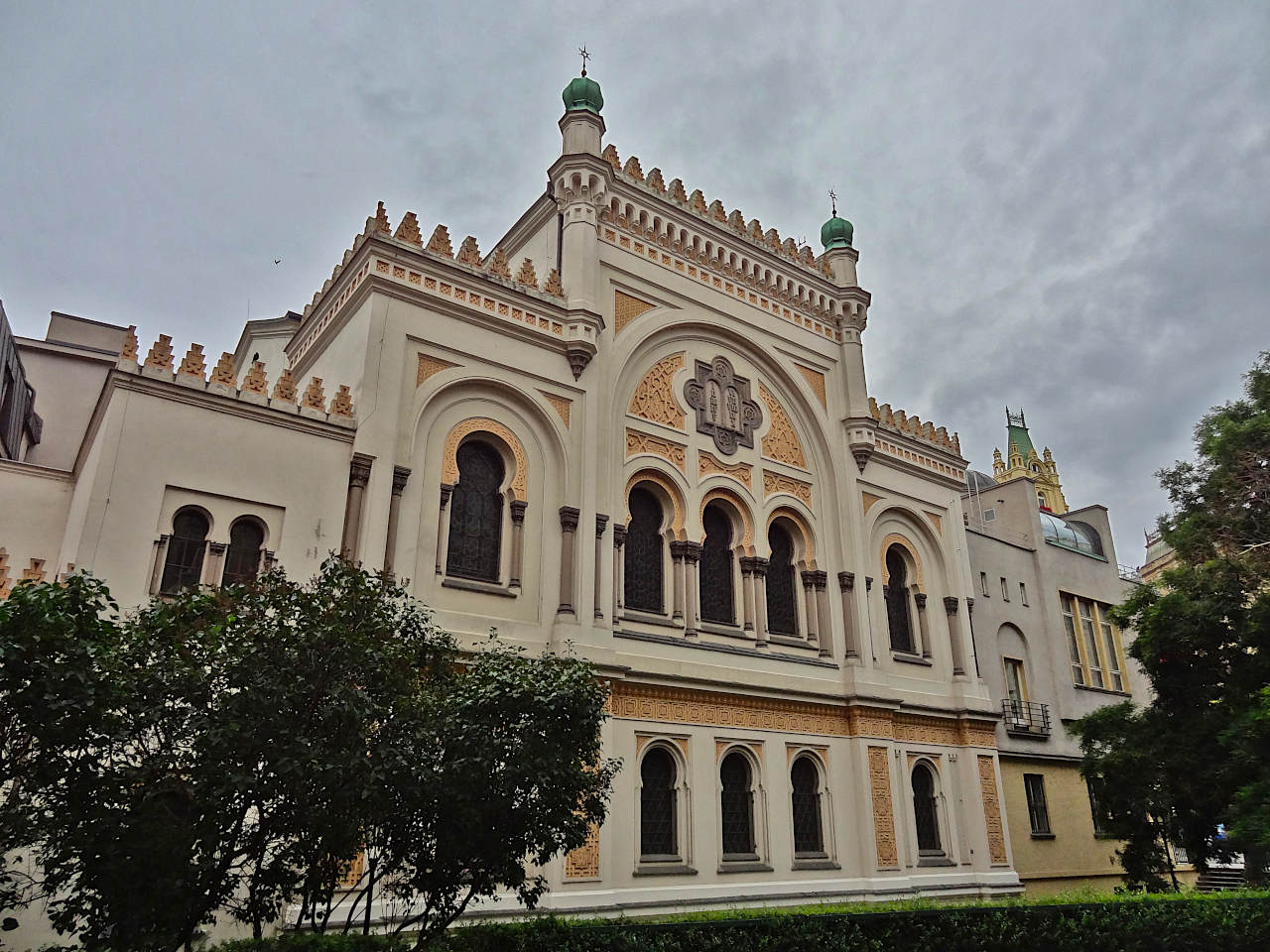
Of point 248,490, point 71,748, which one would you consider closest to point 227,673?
point 71,748

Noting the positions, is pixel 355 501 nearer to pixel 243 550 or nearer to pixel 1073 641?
pixel 243 550

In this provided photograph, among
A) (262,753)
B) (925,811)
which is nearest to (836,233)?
(925,811)

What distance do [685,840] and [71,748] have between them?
10986 millimetres

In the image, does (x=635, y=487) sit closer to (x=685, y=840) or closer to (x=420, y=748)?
(x=685, y=840)

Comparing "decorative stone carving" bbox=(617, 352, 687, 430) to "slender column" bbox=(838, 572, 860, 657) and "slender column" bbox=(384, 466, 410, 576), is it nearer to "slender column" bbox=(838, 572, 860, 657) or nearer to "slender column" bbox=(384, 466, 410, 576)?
"slender column" bbox=(838, 572, 860, 657)

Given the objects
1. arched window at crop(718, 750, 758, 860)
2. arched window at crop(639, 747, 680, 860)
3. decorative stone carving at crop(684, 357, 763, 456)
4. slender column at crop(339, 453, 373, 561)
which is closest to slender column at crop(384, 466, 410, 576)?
slender column at crop(339, 453, 373, 561)

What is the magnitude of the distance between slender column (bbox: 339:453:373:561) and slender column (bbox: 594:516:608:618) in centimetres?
417

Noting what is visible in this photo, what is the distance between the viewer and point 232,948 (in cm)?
904

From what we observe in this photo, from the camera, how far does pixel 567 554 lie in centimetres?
1605

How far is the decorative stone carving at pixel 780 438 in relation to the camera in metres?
20.5

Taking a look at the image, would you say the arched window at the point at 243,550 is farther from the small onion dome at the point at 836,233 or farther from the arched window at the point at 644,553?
the small onion dome at the point at 836,233

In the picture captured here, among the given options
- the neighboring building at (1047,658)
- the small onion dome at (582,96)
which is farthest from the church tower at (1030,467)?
the small onion dome at (582,96)

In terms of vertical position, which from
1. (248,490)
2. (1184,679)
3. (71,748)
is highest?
(248,490)

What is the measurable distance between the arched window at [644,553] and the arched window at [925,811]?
24.6ft
